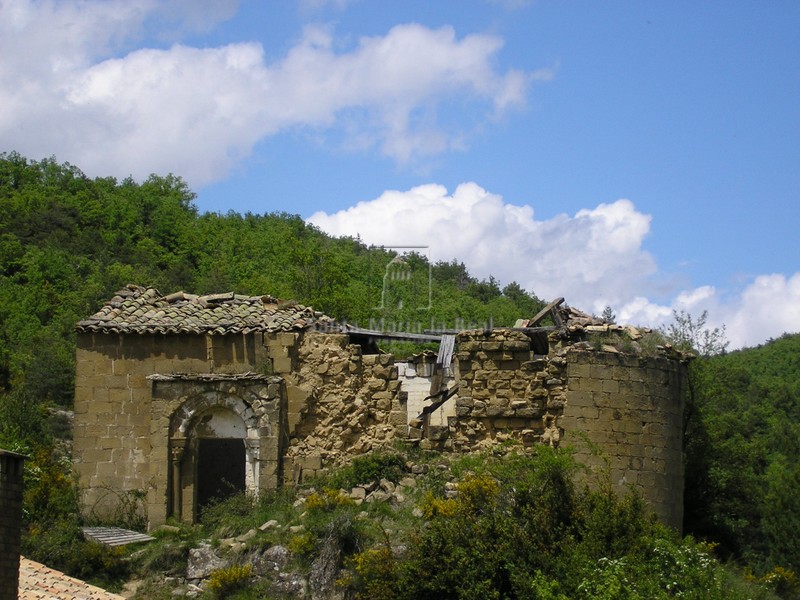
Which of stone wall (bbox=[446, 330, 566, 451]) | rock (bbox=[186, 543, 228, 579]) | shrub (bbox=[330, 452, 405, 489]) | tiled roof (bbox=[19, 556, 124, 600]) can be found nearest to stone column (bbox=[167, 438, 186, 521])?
rock (bbox=[186, 543, 228, 579])

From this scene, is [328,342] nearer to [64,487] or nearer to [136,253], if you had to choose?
[64,487]

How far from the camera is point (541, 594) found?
1559 centimetres

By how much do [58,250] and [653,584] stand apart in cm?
3538

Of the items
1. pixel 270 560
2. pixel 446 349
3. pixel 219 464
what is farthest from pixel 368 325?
pixel 270 560

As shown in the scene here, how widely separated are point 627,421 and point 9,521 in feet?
30.6

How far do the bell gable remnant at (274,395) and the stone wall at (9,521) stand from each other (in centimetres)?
412

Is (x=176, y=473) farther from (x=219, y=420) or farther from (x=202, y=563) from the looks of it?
(x=202, y=563)

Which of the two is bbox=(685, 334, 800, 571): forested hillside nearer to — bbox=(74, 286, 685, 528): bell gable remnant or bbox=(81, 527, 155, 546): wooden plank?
bbox=(74, 286, 685, 528): bell gable remnant

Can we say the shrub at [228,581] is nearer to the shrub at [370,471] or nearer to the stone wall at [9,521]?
the shrub at [370,471]

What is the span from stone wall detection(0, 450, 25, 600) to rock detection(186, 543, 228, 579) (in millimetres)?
3177

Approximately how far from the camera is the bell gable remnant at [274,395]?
65.6 ft

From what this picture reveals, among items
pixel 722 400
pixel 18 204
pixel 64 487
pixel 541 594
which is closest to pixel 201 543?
pixel 64 487

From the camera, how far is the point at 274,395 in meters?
20.3

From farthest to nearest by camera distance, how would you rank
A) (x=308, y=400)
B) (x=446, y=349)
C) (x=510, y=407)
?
1. (x=446, y=349)
2. (x=308, y=400)
3. (x=510, y=407)
